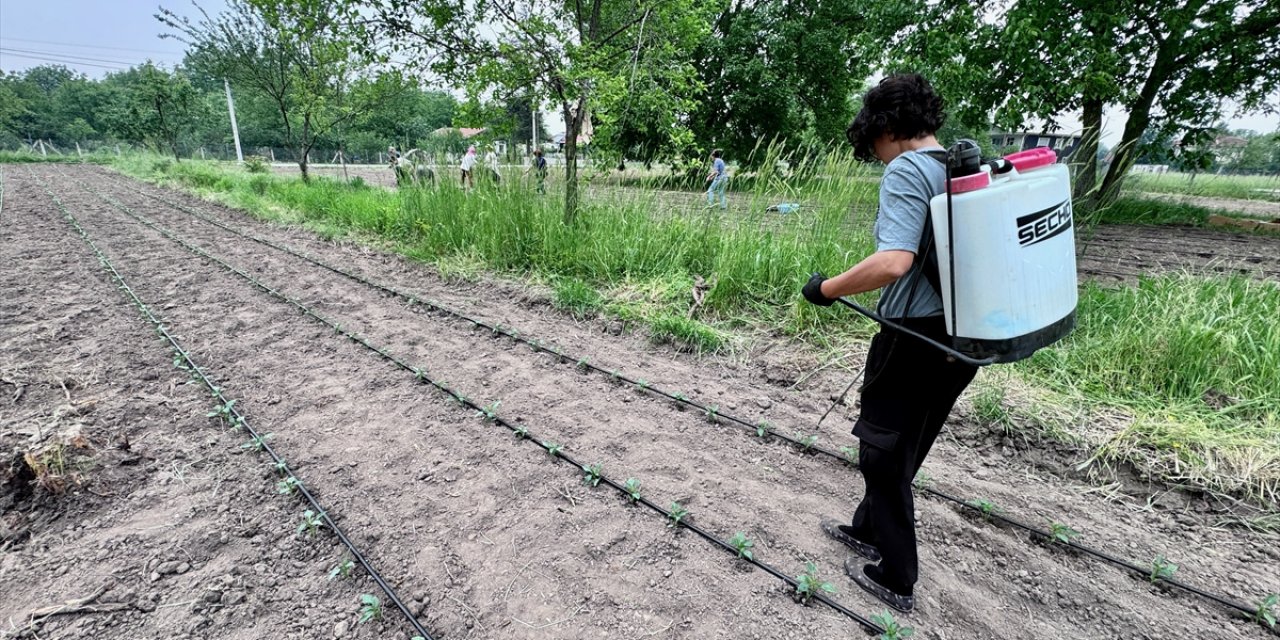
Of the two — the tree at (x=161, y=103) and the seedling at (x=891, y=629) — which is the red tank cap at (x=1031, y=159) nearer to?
the seedling at (x=891, y=629)

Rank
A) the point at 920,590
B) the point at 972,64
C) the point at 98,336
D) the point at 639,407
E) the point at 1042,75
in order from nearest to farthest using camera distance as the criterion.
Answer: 1. the point at 920,590
2. the point at 639,407
3. the point at 98,336
4. the point at 1042,75
5. the point at 972,64

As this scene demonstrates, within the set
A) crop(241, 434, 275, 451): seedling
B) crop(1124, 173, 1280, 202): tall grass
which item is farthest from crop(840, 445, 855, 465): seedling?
crop(1124, 173, 1280, 202): tall grass

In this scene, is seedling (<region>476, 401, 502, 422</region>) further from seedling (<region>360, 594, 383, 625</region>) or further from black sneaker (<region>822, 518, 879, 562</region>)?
black sneaker (<region>822, 518, 879, 562</region>)

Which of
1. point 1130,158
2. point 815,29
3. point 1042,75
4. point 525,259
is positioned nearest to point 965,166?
point 1130,158

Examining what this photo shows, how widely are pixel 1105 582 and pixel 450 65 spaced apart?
608 centimetres

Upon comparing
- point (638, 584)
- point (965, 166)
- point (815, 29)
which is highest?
point (815, 29)

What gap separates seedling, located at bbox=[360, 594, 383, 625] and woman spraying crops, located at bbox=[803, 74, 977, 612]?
1438 mm

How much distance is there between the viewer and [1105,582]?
166 centimetres

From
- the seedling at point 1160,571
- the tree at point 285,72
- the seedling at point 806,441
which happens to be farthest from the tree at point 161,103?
the seedling at point 1160,571

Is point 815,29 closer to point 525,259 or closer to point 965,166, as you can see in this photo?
point 525,259

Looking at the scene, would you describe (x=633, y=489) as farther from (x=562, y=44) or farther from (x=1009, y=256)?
(x=562, y=44)

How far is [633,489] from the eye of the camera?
6.56 feet

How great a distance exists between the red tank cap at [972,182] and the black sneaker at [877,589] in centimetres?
117

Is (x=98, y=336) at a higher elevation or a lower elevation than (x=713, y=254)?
lower
